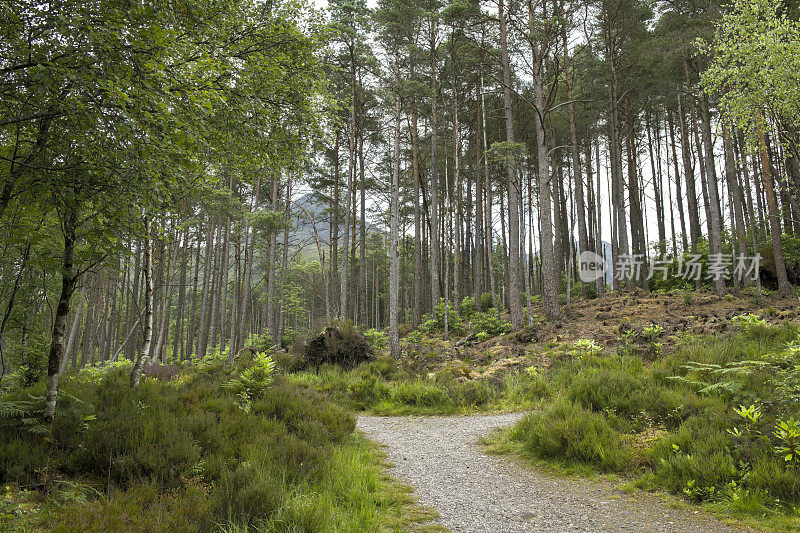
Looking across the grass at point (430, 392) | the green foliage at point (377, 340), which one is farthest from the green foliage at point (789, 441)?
the green foliage at point (377, 340)

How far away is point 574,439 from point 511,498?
143 cm

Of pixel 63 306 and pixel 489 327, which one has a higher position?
pixel 63 306

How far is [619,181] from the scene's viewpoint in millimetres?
18766

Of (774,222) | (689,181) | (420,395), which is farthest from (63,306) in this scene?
(689,181)

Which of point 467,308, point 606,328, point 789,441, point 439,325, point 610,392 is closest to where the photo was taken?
point 789,441

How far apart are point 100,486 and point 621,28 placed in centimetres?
2318

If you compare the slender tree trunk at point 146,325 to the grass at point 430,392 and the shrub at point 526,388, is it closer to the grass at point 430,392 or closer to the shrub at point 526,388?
the grass at point 430,392

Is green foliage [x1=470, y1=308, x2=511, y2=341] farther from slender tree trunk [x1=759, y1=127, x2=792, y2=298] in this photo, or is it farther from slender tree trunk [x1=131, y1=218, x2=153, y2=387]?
slender tree trunk [x1=131, y1=218, x2=153, y2=387]

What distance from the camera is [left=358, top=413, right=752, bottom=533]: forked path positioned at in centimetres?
342

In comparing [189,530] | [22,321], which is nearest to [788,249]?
[189,530]

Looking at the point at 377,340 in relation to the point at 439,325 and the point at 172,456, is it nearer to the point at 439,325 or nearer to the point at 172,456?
the point at 439,325

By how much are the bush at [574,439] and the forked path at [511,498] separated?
1.28 ft

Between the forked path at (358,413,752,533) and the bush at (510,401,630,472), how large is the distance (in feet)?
1.28

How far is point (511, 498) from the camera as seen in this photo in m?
4.07
